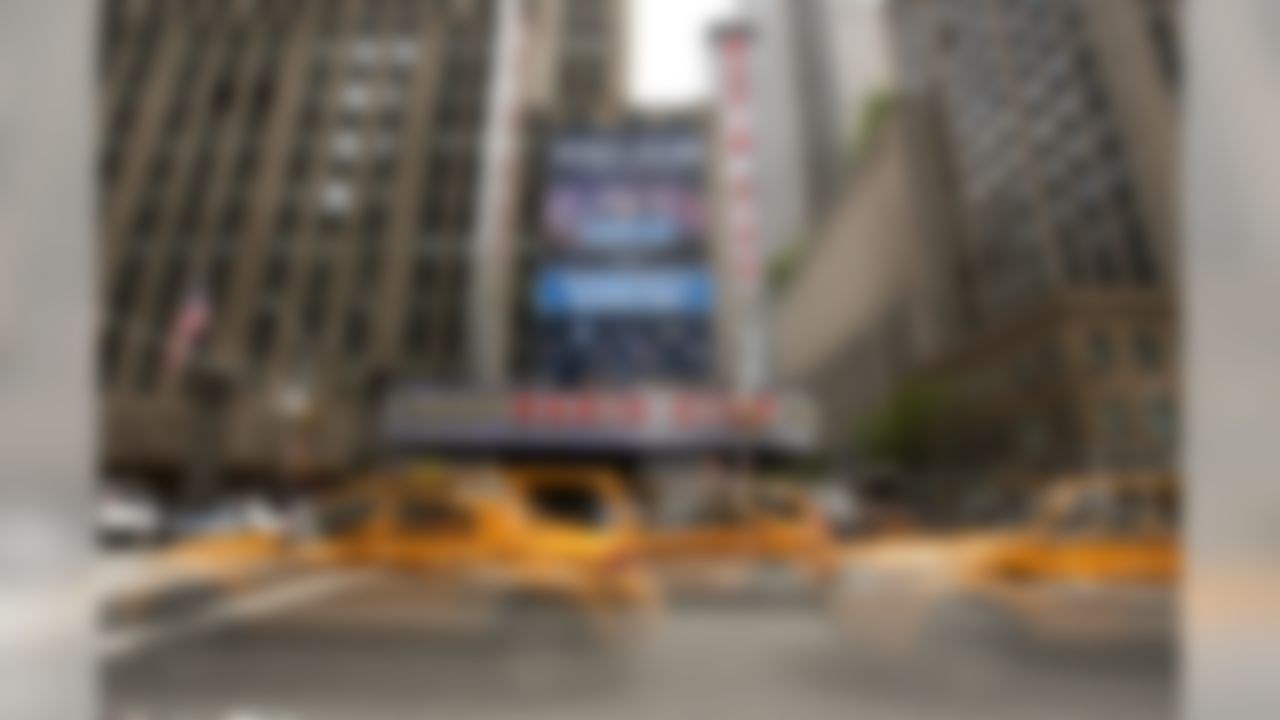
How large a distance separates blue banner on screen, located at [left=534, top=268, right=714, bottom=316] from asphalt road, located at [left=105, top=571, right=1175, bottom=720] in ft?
56.5

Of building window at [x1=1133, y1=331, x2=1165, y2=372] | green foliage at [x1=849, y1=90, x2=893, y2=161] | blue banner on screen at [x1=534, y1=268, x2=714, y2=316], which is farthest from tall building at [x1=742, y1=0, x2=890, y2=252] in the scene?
building window at [x1=1133, y1=331, x2=1165, y2=372]

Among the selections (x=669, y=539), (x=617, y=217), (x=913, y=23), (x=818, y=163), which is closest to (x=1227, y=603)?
(x=669, y=539)

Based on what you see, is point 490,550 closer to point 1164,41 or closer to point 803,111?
point 1164,41

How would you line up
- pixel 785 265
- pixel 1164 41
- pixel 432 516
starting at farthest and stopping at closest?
pixel 785 265
pixel 1164 41
pixel 432 516

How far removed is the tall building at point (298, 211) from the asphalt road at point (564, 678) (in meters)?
7.71

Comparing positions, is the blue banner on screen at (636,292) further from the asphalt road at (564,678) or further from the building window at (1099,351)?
the asphalt road at (564,678)

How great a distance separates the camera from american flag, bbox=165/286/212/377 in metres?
15.3

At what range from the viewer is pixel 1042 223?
1672cm

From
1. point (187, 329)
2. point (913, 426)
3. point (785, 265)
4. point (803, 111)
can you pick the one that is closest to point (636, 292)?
point (913, 426)

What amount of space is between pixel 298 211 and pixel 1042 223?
11588mm

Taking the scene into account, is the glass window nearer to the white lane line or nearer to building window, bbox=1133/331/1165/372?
the white lane line

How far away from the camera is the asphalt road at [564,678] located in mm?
4832

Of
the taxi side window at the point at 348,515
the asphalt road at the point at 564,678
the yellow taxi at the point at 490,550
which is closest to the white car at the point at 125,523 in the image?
the asphalt road at the point at 564,678

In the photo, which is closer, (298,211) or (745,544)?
(745,544)
